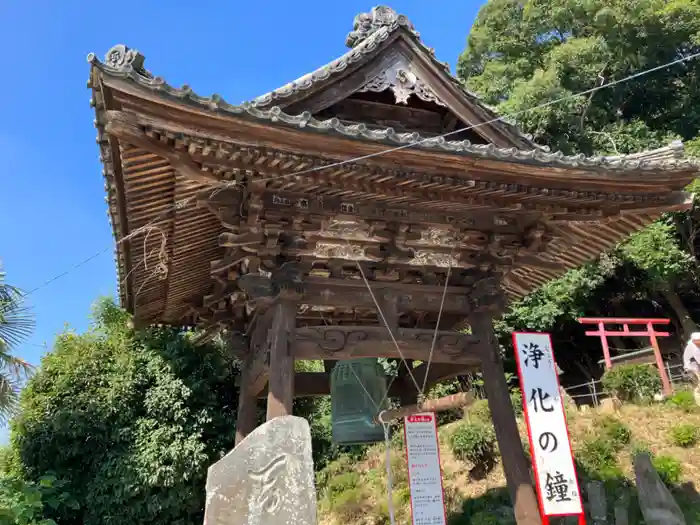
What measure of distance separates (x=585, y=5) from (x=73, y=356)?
28538 mm

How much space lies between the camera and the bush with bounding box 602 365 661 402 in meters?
14.2

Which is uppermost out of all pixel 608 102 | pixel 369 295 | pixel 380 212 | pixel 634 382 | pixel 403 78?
pixel 608 102

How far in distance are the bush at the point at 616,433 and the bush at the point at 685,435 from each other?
2.76 ft

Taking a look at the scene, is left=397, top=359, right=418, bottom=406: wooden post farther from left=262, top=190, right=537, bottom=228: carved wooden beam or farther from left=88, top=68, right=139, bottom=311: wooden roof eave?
left=88, top=68, right=139, bottom=311: wooden roof eave

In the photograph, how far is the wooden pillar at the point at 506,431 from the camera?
5.45 meters

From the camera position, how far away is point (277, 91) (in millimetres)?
5871

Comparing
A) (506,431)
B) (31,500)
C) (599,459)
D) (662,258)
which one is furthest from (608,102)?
(31,500)

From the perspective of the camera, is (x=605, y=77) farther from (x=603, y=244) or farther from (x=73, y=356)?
(x=73, y=356)

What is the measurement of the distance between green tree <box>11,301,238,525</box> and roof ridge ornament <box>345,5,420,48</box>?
6.66m

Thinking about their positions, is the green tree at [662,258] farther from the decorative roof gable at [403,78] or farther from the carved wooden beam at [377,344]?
the carved wooden beam at [377,344]

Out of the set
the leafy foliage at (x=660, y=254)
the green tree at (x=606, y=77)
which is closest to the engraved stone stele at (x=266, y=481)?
the leafy foliage at (x=660, y=254)

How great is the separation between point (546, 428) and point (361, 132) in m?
3.53

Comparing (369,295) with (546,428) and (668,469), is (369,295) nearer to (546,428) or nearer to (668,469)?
(546,428)

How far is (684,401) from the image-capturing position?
12570mm
